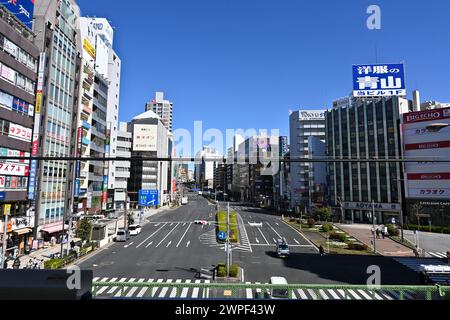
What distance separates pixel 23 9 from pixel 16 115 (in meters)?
12.0

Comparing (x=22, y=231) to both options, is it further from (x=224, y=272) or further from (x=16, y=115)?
(x=224, y=272)

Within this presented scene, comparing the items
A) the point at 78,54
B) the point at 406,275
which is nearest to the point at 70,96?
the point at 78,54

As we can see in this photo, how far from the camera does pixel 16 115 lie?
31422mm

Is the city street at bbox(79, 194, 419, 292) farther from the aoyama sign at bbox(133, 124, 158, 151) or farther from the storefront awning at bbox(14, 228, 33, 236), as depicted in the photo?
the aoyama sign at bbox(133, 124, 158, 151)

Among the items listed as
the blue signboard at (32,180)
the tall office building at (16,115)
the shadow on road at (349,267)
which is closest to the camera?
the shadow on road at (349,267)

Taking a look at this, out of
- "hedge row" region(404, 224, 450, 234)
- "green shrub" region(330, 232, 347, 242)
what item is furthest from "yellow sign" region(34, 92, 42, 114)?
"hedge row" region(404, 224, 450, 234)

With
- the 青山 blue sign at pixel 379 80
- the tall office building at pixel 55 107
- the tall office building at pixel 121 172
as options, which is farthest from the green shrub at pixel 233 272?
the tall office building at pixel 121 172

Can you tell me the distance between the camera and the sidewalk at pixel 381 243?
38.3 meters

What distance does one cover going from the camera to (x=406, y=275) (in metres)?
28.4

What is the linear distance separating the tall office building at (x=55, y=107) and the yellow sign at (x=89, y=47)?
5.00 meters

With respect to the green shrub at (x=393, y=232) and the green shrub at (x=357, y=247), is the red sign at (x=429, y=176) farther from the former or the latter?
the green shrub at (x=357, y=247)

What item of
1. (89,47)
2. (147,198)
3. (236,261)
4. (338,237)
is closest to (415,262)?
(338,237)

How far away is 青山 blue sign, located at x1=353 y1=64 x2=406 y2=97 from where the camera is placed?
61594 millimetres
